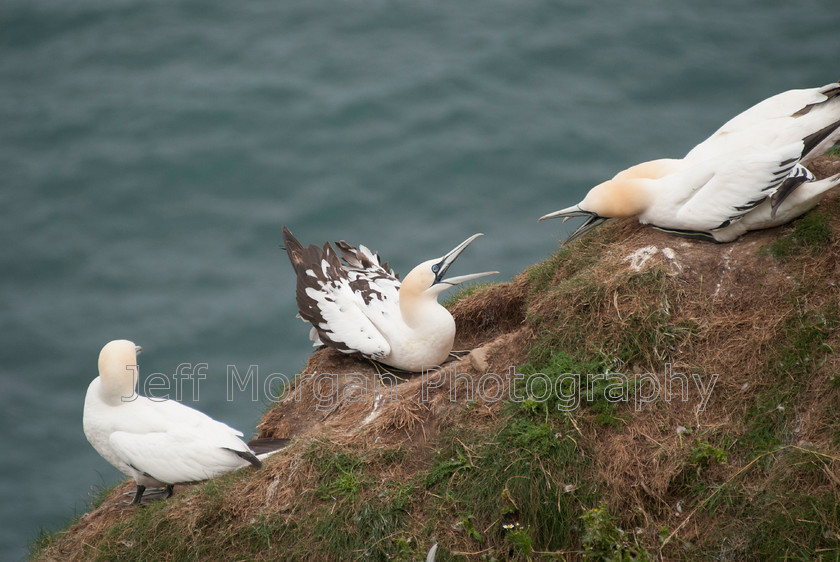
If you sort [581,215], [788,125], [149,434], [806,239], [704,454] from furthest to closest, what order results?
1. [581,215]
2. [149,434]
3. [788,125]
4. [806,239]
5. [704,454]

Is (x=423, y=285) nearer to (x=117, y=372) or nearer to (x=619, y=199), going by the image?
(x=619, y=199)

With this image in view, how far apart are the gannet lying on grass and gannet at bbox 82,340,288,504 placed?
3029 millimetres

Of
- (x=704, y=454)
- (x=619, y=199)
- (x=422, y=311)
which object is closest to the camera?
(x=704, y=454)

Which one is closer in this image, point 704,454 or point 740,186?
point 704,454

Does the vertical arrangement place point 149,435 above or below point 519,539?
above

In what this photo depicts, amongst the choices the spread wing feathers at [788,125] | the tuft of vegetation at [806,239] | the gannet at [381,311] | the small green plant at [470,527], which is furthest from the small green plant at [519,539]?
the spread wing feathers at [788,125]

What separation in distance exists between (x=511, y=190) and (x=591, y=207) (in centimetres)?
877

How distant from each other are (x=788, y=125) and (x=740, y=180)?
0.74m

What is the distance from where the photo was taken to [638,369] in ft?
17.4

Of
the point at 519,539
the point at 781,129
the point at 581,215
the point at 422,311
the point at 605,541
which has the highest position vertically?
the point at 781,129

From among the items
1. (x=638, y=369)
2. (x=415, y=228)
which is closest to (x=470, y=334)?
(x=638, y=369)

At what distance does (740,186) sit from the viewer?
17.8ft

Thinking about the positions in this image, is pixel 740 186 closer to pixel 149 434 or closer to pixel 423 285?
pixel 423 285

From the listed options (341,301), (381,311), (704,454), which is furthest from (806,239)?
(341,301)
